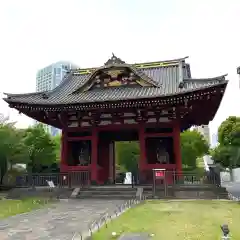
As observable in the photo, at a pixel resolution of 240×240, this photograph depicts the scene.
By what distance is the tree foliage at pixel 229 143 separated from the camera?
3904 centimetres

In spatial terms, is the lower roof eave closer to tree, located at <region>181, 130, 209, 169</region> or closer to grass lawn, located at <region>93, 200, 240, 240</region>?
grass lawn, located at <region>93, 200, 240, 240</region>

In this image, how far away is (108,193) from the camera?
18.0 metres

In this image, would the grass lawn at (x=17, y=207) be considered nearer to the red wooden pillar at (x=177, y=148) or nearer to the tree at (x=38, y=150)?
the red wooden pillar at (x=177, y=148)

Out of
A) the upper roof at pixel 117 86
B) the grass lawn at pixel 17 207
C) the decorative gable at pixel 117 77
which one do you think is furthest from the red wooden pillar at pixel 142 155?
the grass lawn at pixel 17 207

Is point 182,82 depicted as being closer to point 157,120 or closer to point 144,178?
point 157,120

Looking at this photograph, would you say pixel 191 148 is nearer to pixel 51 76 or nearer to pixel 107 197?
pixel 107 197

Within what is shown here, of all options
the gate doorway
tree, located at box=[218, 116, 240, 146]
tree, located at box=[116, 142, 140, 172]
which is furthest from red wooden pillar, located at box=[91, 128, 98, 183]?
tree, located at box=[116, 142, 140, 172]

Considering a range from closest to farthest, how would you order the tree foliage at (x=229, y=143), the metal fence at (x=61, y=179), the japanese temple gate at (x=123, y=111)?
the japanese temple gate at (x=123, y=111), the metal fence at (x=61, y=179), the tree foliage at (x=229, y=143)

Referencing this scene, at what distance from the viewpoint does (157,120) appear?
21281mm

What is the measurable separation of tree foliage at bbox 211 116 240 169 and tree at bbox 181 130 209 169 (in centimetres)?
889

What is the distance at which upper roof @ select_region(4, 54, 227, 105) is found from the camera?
68.6 ft

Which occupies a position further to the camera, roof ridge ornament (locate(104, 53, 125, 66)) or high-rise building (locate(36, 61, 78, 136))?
high-rise building (locate(36, 61, 78, 136))

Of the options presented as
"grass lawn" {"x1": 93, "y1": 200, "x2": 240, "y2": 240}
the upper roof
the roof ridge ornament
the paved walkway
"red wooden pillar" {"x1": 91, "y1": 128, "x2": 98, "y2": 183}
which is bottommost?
the paved walkway

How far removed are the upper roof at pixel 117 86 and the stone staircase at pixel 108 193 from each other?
18.1 ft
